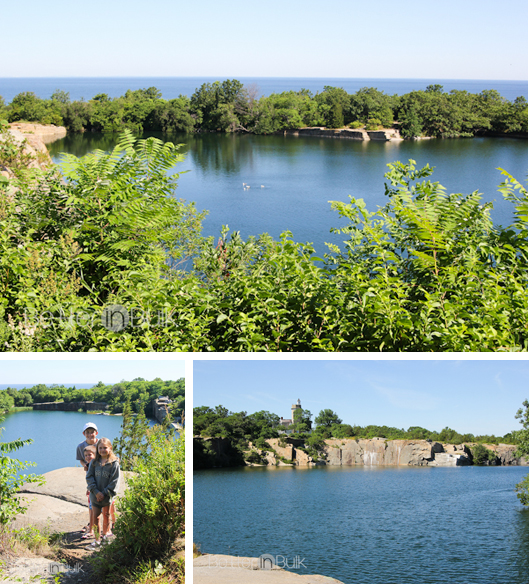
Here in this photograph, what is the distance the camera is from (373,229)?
345 centimetres

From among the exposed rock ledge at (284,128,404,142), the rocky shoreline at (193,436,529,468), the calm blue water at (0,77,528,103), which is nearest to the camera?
the rocky shoreline at (193,436,529,468)

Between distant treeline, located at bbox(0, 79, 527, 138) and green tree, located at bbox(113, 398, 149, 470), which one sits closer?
green tree, located at bbox(113, 398, 149, 470)

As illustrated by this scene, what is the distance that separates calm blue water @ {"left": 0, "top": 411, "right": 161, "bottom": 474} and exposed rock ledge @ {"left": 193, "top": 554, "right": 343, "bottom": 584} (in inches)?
25.6

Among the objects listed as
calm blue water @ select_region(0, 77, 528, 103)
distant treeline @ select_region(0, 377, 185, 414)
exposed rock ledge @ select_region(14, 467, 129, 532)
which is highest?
calm blue water @ select_region(0, 77, 528, 103)

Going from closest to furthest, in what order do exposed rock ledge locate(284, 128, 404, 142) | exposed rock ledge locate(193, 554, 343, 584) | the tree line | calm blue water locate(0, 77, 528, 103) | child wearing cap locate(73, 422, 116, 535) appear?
exposed rock ledge locate(193, 554, 343, 584) → child wearing cap locate(73, 422, 116, 535) → the tree line → exposed rock ledge locate(284, 128, 404, 142) → calm blue water locate(0, 77, 528, 103)

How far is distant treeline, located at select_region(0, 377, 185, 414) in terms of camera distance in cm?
228

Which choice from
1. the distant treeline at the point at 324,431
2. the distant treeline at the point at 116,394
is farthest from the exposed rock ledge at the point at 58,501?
the distant treeline at the point at 324,431

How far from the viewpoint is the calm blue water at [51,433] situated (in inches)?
88.4

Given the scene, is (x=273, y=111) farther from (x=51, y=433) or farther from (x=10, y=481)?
(x=10, y=481)

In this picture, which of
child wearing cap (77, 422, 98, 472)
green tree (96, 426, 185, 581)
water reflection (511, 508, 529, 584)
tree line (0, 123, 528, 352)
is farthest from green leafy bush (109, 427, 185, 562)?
water reflection (511, 508, 529, 584)

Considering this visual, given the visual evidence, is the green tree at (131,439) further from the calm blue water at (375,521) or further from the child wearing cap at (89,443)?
the calm blue water at (375,521)

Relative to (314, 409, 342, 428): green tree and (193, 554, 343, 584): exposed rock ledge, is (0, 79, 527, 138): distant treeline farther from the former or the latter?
(193, 554, 343, 584): exposed rock ledge

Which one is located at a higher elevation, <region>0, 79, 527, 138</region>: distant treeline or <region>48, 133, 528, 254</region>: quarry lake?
<region>0, 79, 527, 138</region>: distant treeline

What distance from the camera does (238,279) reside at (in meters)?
2.94
